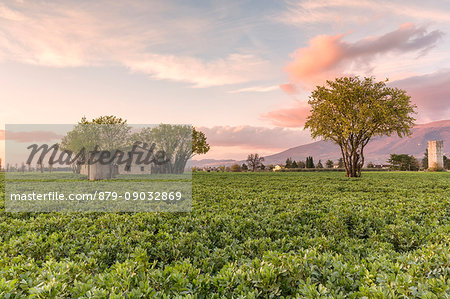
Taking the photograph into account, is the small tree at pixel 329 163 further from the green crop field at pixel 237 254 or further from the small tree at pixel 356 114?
the green crop field at pixel 237 254

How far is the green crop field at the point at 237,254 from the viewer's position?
287 centimetres

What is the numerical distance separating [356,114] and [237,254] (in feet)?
101

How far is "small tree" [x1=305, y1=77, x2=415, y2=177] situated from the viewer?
97.6 ft

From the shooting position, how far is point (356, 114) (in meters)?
30.7

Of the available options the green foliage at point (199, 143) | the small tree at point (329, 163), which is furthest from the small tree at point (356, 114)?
the small tree at point (329, 163)

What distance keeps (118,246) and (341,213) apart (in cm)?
Answer: 562

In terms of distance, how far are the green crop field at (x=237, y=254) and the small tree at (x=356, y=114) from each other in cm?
2325

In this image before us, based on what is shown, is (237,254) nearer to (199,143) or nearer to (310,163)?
(199,143)

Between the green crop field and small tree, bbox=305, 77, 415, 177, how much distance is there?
23248mm

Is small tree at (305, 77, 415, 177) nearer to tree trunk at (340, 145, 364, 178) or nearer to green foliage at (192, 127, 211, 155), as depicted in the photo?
tree trunk at (340, 145, 364, 178)

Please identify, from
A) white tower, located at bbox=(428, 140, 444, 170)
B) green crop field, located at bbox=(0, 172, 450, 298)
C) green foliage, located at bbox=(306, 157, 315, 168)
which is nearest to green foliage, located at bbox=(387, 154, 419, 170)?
white tower, located at bbox=(428, 140, 444, 170)

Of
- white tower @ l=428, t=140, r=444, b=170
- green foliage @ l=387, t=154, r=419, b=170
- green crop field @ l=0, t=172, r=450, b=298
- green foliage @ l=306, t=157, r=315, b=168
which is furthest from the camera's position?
green foliage @ l=306, t=157, r=315, b=168

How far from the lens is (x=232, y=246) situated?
16.3 feet

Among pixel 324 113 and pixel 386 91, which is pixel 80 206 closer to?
pixel 324 113
